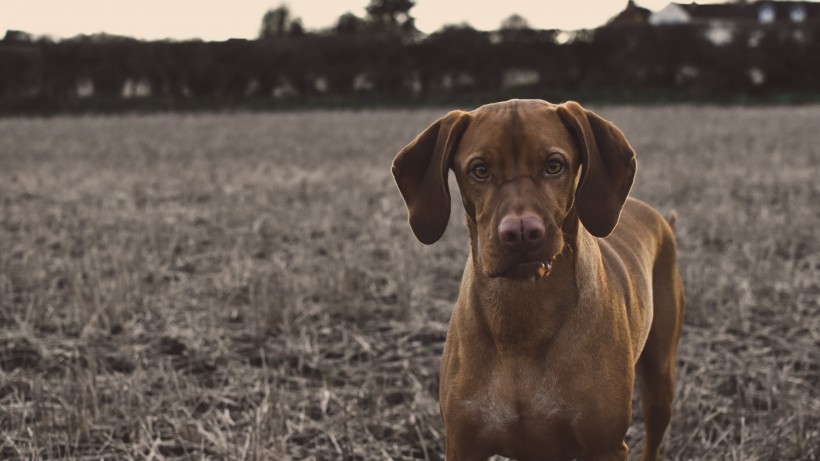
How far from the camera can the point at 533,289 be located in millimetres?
2848

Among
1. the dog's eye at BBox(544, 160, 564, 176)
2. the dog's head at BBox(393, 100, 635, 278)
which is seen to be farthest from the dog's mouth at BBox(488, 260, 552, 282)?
the dog's eye at BBox(544, 160, 564, 176)

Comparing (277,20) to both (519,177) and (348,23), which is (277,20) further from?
(519,177)

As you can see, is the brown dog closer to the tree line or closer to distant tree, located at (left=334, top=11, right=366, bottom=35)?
the tree line

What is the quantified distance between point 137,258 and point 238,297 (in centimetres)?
137

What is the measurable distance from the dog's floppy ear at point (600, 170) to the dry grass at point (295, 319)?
150 centimetres

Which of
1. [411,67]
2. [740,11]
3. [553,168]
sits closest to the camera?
[553,168]

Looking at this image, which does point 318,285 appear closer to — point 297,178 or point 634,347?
point 634,347

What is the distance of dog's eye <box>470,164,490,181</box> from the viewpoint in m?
2.71

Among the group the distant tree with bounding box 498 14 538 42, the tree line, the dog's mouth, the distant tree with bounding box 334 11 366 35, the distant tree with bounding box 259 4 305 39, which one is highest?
the distant tree with bounding box 259 4 305 39

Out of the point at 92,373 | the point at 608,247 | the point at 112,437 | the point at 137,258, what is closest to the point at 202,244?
the point at 137,258

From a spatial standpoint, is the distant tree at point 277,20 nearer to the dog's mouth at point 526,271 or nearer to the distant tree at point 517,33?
the distant tree at point 517,33

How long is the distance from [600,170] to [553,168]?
187mm

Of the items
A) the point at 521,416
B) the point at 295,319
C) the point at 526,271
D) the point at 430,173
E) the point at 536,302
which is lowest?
the point at 295,319

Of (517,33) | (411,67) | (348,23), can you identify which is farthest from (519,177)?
(348,23)
